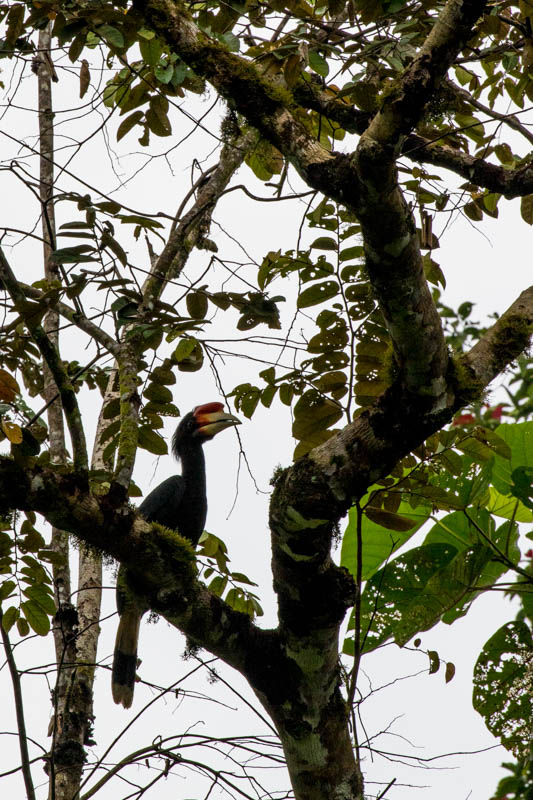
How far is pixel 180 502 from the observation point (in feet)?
14.4

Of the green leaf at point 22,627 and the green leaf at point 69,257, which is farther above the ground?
the green leaf at point 69,257

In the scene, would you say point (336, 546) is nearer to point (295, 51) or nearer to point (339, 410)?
point (339, 410)

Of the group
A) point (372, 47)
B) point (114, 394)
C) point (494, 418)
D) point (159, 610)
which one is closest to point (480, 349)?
point (372, 47)

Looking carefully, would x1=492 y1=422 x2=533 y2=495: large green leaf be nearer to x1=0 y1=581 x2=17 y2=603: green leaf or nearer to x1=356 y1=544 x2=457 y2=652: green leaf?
x1=356 y1=544 x2=457 y2=652: green leaf

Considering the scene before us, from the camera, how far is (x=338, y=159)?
192 centimetres

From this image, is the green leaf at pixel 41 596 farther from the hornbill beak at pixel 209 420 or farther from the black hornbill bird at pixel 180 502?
the hornbill beak at pixel 209 420

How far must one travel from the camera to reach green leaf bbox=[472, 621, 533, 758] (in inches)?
106

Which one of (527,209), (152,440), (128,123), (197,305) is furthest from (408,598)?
(128,123)

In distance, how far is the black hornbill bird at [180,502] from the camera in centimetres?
357

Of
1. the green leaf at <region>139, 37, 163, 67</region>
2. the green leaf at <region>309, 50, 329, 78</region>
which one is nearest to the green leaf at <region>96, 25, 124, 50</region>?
the green leaf at <region>139, 37, 163, 67</region>

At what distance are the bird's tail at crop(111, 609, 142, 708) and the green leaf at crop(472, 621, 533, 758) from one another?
1523mm

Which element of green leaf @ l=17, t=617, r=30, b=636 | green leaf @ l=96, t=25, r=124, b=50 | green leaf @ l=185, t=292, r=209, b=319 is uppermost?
green leaf @ l=96, t=25, r=124, b=50

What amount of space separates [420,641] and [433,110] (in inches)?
73.1

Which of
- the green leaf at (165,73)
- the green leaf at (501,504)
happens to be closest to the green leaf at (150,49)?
the green leaf at (165,73)
